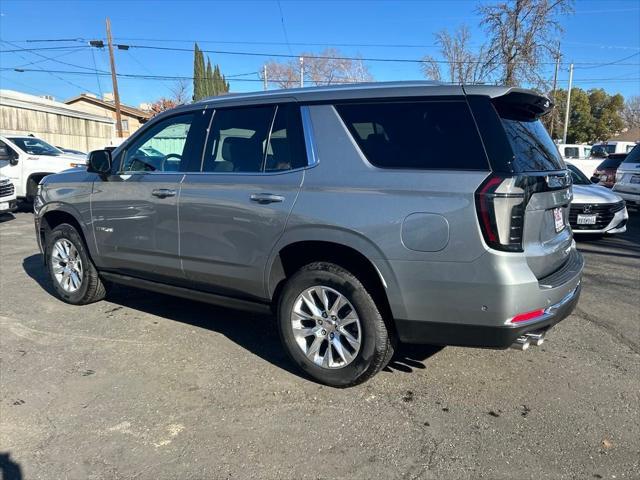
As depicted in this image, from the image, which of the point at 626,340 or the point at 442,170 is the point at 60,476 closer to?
the point at 442,170

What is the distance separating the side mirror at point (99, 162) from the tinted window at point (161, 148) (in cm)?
15

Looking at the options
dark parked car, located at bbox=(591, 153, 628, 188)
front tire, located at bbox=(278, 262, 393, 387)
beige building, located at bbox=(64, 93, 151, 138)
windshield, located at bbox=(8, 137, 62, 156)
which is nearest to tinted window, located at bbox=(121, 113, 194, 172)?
front tire, located at bbox=(278, 262, 393, 387)

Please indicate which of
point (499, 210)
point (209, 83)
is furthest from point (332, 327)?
point (209, 83)

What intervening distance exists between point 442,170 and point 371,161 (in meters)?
0.48

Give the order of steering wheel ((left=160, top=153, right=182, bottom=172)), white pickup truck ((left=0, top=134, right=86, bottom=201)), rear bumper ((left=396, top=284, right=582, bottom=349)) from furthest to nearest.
Result: white pickup truck ((left=0, top=134, right=86, bottom=201)) → steering wheel ((left=160, top=153, right=182, bottom=172)) → rear bumper ((left=396, top=284, right=582, bottom=349))

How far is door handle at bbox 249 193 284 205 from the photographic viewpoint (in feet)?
11.6

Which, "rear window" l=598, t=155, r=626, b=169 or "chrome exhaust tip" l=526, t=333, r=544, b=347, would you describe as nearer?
"chrome exhaust tip" l=526, t=333, r=544, b=347

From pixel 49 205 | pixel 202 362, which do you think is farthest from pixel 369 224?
pixel 49 205

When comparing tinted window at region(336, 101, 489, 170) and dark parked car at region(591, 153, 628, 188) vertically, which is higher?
tinted window at region(336, 101, 489, 170)

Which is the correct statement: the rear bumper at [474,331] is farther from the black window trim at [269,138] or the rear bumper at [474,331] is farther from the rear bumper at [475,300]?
the black window trim at [269,138]

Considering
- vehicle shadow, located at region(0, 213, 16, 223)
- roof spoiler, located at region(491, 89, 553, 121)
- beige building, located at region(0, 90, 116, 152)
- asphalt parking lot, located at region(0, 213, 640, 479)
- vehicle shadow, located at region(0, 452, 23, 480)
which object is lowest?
vehicle shadow, located at region(0, 452, 23, 480)

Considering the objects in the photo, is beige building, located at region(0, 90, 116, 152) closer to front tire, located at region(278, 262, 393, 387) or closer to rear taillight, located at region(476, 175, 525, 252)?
front tire, located at region(278, 262, 393, 387)

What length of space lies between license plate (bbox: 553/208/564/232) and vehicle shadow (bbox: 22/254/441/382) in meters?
1.39

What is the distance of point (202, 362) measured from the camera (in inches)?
156
